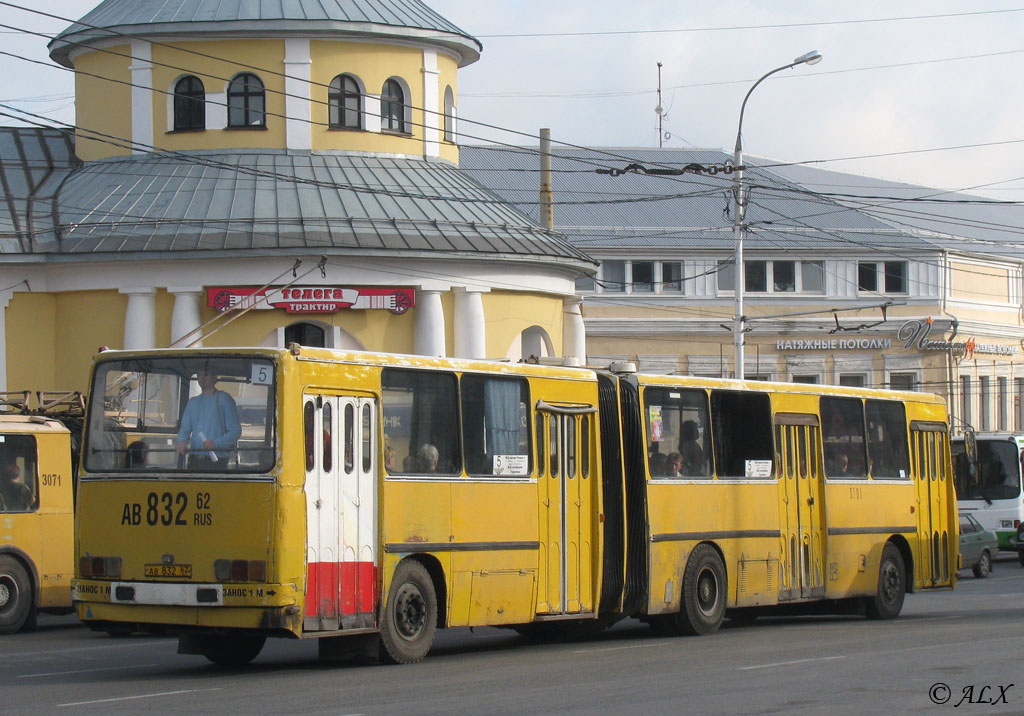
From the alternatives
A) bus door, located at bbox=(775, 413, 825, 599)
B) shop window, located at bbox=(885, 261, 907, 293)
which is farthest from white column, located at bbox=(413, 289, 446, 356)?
shop window, located at bbox=(885, 261, 907, 293)

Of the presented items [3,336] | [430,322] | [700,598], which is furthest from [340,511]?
[3,336]

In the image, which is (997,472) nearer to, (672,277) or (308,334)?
(308,334)

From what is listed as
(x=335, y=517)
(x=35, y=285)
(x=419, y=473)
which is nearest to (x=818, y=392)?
(x=419, y=473)

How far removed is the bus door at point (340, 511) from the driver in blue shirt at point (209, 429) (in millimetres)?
624

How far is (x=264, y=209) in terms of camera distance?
35.8 meters

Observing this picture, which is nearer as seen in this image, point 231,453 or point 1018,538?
point 231,453

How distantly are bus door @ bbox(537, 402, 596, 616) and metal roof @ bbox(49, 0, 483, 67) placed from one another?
910 inches

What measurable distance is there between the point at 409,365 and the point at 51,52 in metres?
28.6

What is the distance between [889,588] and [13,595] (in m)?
11.1

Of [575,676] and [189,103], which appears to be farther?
[189,103]

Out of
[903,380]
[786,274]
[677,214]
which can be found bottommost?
[903,380]

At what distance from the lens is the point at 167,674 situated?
14.1 metres

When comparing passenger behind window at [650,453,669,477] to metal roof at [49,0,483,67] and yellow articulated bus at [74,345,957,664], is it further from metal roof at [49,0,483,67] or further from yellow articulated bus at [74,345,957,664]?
metal roof at [49,0,483,67]

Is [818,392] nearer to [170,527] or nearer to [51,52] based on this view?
[170,527]
